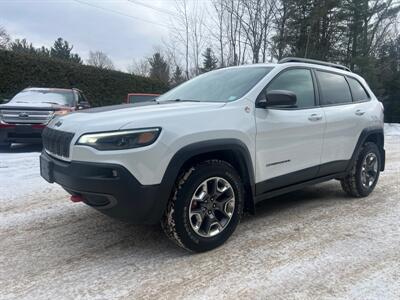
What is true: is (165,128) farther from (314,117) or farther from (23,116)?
(23,116)

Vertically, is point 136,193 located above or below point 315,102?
below

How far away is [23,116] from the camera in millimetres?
8359

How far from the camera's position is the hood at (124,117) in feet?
9.16

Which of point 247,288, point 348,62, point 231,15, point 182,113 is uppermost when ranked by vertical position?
point 231,15

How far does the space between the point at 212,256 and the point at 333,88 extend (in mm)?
2739

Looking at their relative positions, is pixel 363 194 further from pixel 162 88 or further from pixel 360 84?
pixel 162 88

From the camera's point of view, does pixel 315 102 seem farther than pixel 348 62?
No

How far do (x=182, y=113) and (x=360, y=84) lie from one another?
10.7 ft

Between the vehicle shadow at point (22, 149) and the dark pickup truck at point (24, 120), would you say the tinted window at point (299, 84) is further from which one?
the vehicle shadow at point (22, 149)

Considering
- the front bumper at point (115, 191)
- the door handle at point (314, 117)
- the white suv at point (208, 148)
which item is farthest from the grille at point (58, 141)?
the door handle at point (314, 117)

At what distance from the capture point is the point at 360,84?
5133 mm

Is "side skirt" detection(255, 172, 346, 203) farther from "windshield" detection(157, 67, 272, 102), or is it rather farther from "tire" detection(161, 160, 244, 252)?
"windshield" detection(157, 67, 272, 102)

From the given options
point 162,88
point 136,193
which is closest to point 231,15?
point 162,88

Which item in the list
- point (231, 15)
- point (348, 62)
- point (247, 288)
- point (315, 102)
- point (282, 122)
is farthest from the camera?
point (348, 62)
